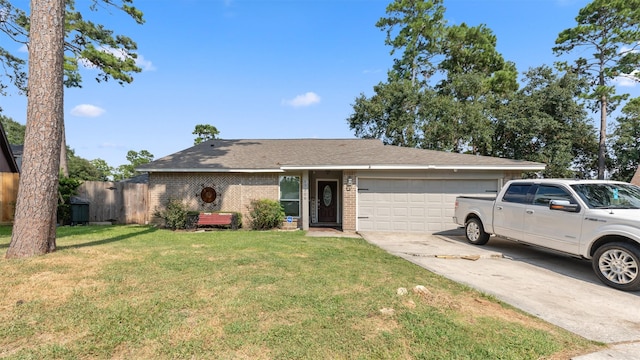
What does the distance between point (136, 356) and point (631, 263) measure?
7175mm

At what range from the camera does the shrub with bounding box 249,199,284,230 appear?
11.5m

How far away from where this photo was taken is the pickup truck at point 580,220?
16.1 ft

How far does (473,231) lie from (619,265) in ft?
11.7

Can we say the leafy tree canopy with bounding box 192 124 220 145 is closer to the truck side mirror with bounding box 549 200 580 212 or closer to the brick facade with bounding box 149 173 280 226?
the brick facade with bounding box 149 173 280 226

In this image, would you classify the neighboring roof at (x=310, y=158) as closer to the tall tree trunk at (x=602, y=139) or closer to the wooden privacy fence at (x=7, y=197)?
the wooden privacy fence at (x=7, y=197)

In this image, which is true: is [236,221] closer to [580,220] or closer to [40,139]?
[40,139]

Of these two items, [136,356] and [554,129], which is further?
[554,129]

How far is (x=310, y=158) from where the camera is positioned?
12172mm

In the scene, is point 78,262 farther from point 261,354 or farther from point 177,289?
point 261,354

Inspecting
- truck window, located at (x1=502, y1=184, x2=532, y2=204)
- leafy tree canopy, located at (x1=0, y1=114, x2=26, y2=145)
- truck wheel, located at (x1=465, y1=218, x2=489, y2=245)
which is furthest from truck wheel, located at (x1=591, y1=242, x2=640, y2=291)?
leafy tree canopy, located at (x1=0, y1=114, x2=26, y2=145)

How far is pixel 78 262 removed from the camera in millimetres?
5730

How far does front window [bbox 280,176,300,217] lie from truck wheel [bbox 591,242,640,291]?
30.0 feet

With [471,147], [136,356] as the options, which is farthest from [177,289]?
[471,147]

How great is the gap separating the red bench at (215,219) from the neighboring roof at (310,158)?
1813 millimetres
